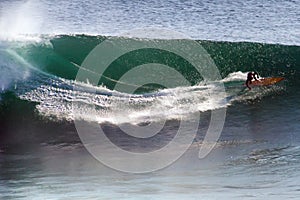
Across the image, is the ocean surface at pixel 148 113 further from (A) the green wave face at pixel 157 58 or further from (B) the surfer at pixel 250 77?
(B) the surfer at pixel 250 77

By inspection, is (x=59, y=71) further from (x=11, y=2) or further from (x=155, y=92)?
(x=11, y=2)

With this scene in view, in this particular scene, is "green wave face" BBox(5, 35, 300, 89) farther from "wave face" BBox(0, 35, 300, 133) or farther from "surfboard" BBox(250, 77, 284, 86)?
"surfboard" BBox(250, 77, 284, 86)

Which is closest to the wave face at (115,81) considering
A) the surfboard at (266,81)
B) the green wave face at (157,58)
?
the green wave face at (157,58)

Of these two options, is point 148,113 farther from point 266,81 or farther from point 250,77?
point 266,81

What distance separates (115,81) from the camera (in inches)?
778

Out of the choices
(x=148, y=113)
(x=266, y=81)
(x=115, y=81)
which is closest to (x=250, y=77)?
(x=266, y=81)

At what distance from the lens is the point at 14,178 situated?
13.4 meters

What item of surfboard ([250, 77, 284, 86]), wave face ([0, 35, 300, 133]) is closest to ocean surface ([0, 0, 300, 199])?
wave face ([0, 35, 300, 133])

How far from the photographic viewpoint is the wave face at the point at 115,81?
17.5m

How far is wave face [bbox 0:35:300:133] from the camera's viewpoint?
1747 centimetres

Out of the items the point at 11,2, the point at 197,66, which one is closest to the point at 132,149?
the point at 197,66

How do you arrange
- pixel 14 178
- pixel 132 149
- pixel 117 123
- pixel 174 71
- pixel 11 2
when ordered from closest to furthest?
pixel 14 178 → pixel 132 149 → pixel 117 123 → pixel 174 71 → pixel 11 2

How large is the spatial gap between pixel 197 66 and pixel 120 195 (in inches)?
373

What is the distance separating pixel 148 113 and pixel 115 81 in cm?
245
